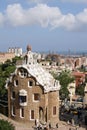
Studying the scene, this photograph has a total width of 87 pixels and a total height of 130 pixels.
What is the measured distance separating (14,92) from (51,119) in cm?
679

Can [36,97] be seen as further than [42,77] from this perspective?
No

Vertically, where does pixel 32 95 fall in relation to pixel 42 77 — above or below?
below

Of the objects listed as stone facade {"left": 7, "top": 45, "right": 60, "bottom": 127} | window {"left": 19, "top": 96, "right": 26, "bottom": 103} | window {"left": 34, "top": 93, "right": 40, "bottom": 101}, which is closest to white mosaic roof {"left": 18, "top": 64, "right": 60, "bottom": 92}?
stone facade {"left": 7, "top": 45, "right": 60, "bottom": 127}

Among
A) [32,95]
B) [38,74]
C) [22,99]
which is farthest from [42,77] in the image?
[22,99]

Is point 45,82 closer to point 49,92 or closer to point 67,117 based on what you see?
point 49,92

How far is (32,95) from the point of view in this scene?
55.1 metres

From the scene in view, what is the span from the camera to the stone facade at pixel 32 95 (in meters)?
54.9

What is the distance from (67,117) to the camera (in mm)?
60875

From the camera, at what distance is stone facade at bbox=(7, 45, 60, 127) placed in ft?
180

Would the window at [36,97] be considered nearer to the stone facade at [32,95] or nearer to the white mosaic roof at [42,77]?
the stone facade at [32,95]

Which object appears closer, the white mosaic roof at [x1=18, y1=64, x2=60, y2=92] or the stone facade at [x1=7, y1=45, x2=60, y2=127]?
the white mosaic roof at [x1=18, y1=64, x2=60, y2=92]

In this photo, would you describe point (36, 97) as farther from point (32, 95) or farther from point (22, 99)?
point (22, 99)

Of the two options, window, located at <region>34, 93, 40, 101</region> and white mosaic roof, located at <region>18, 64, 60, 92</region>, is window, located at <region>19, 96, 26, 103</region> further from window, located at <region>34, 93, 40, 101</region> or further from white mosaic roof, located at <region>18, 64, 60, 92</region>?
white mosaic roof, located at <region>18, 64, 60, 92</region>

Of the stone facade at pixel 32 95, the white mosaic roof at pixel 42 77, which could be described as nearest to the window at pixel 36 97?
the stone facade at pixel 32 95
